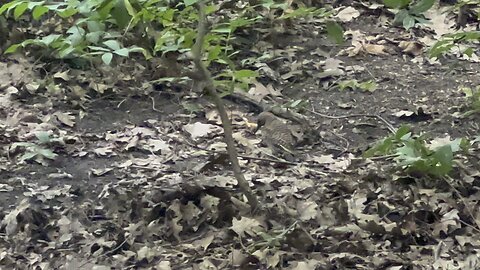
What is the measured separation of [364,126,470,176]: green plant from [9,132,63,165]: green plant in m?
1.77

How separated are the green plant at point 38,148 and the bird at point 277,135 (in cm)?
119

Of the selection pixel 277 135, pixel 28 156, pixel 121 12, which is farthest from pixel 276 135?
pixel 121 12

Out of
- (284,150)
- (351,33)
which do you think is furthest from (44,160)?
(351,33)

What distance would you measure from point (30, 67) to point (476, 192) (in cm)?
322

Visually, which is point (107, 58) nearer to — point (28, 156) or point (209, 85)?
point (209, 85)

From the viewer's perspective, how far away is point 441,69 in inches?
217

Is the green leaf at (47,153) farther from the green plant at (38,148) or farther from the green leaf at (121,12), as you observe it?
the green leaf at (121,12)

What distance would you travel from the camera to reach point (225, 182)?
3672 mm

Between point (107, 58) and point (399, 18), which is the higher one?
point (107, 58)

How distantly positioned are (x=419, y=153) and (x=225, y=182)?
3.11 feet

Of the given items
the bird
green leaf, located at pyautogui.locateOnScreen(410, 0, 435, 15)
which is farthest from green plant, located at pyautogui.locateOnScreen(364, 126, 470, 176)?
the bird

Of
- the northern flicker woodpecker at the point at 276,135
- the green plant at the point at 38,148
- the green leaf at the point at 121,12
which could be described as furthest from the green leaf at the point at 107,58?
the northern flicker woodpecker at the point at 276,135

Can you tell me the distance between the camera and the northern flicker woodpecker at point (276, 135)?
4.21 m

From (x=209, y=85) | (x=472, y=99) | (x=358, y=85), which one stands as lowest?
(x=358, y=85)
